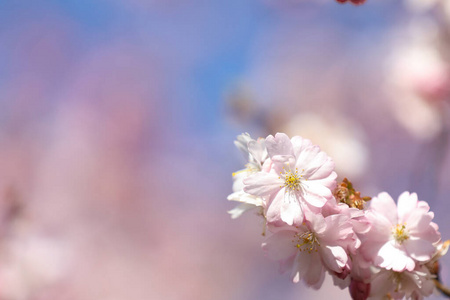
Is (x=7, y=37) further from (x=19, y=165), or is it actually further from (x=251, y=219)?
(x=251, y=219)

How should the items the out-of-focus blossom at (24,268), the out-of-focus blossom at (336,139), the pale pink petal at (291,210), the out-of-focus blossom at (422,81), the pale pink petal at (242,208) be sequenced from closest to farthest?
the pale pink petal at (291,210) < the pale pink petal at (242,208) < the out-of-focus blossom at (24,268) < the out-of-focus blossom at (422,81) < the out-of-focus blossom at (336,139)

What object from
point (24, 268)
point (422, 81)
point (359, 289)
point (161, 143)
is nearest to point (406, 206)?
point (359, 289)

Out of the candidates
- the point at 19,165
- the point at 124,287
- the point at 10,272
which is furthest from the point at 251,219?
the point at 10,272

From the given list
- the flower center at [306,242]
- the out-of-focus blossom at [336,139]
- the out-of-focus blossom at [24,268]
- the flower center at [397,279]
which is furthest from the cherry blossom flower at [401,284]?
the out-of-focus blossom at [336,139]

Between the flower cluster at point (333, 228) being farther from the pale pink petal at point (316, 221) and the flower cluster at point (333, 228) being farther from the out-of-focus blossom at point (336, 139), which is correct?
the out-of-focus blossom at point (336, 139)

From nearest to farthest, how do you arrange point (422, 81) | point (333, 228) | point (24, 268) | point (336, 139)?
point (333, 228)
point (24, 268)
point (422, 81)
point (336, 139)

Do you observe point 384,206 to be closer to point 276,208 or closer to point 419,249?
point 419,249

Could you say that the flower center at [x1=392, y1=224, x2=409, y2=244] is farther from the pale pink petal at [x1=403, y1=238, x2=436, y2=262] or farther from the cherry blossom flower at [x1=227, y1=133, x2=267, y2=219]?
the cherry blossom flower at [x1=227, y1=133, x2=267, y2=219]
